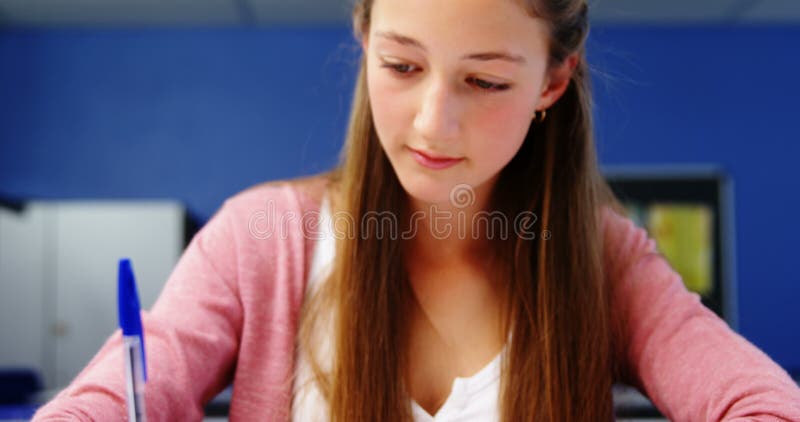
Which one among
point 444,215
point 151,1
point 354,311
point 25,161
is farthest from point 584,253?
point 25,161

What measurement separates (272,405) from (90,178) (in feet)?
9.32

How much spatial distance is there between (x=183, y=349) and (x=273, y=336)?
0.38ft

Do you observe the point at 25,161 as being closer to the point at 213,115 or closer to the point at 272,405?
the point at 213,115

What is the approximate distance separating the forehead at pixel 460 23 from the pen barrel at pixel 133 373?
0.39 m

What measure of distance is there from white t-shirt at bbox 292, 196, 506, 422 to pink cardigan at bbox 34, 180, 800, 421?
2cm

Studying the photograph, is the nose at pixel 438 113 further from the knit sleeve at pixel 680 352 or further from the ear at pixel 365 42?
the knit sleeve at pixel 680 352

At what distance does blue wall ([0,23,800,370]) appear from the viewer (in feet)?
10.9

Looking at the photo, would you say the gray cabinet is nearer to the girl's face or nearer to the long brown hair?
the long brown hair

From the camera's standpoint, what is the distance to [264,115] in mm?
3398

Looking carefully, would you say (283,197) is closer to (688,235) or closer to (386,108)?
(386,108)

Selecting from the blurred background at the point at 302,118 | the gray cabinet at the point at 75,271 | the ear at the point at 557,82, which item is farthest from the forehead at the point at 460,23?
the blurred background at the point at 302,118

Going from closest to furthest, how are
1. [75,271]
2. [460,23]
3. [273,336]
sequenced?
[460,23]
[273,336]
[75,271]

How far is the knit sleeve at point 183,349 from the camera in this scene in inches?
27.4

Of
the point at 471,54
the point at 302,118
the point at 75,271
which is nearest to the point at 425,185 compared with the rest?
the point at 471,54
